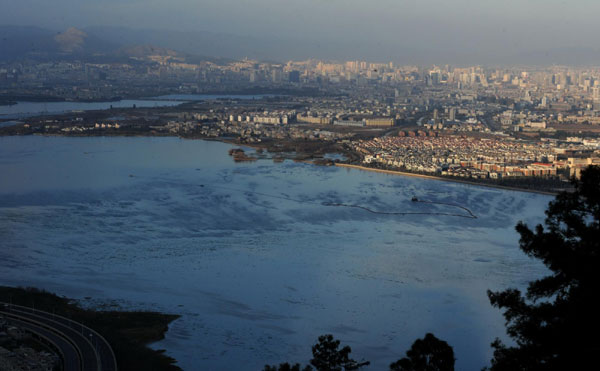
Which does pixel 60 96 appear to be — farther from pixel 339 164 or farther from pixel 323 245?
pixel 323 245

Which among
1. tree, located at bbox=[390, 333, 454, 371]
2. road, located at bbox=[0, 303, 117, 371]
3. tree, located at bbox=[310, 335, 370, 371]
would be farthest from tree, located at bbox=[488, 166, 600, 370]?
road, located at bbox=[0, 303, 117, 371]

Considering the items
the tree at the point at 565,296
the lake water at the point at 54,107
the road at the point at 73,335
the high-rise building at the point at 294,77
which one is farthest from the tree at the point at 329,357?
the high-rise building at the point at 294,77

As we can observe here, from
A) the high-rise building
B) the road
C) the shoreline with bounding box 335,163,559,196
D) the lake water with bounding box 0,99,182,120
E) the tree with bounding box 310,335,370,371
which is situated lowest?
the road

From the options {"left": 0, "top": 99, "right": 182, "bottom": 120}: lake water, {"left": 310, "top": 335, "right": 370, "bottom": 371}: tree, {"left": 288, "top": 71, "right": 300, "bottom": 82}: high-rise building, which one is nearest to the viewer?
{"left": 310, "top": 335, "right": 370, "bottom": 371}: tree

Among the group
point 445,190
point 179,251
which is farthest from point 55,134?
point 179,251

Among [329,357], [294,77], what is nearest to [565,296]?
[329,357]

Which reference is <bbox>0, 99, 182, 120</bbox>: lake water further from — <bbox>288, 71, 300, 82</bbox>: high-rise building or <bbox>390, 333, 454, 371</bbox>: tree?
<bbox>390, 333, 454, 371</bbox>: tree

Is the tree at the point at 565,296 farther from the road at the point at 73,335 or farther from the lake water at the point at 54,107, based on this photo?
the lake water at the point at 54,107
